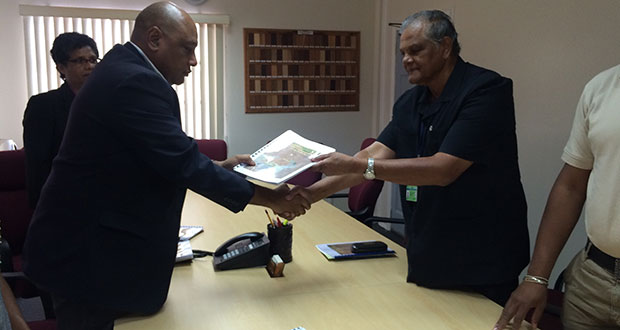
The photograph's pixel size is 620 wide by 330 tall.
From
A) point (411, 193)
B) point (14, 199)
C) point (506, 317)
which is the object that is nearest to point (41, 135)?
point (14, 199)

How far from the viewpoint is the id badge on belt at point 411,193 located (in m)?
1.82

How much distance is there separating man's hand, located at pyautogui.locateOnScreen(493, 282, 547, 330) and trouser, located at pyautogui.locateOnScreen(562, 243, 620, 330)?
0.32ft

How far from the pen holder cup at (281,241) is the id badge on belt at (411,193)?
484 mm

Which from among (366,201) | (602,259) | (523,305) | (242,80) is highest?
(242,80)

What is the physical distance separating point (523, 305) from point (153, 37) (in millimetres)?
1421

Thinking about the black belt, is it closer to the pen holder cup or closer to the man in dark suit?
the pen holder cup

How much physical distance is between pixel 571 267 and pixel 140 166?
136 cm

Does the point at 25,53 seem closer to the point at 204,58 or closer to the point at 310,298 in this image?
the point at 204,58

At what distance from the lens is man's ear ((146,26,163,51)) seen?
5.36ft

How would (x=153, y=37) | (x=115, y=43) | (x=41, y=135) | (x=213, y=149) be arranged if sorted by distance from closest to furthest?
1. (x=153, y=37)
2. (x=41, y=135)
3. (x=213, y=149)
4. (x=115, y=43)

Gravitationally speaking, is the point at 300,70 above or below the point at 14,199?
above

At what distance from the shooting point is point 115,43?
4621mm

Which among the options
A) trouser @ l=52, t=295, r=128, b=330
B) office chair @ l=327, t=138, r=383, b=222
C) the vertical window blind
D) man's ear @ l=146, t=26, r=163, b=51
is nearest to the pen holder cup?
trouser @ l=52, t=295, r=128, b=330

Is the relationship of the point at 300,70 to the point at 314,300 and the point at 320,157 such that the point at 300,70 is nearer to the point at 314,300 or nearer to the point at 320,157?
the point at 320,157
